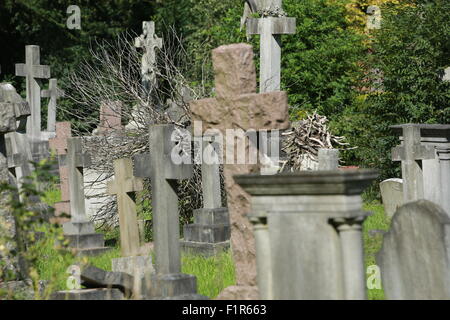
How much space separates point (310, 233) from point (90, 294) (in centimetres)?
214

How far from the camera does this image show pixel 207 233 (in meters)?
10.7

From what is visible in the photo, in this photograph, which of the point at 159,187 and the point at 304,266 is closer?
the point at 304,266

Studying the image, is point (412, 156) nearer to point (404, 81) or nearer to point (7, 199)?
point (7, 199)

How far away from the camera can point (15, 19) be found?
2877 centimetres

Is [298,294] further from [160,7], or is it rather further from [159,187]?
[160,7]

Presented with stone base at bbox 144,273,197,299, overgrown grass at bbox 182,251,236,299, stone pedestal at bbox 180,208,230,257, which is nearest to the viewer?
stone base at bbox 144,273,197,299

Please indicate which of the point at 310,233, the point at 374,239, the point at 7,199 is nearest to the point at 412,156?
the point at 374,239

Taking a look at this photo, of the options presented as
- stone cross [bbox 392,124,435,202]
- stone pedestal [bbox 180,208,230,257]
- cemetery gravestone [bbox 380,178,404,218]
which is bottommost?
stone pedestal [bbox 180,208,230,257]

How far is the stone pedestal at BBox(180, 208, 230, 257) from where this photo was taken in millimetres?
10648

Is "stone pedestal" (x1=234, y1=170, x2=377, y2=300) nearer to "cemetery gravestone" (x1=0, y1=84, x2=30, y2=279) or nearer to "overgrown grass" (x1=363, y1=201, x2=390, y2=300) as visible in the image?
"overgrown grass" (x1=363, y1=201, x2=390, y2=300)

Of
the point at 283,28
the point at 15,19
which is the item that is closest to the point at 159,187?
the point at 283,28

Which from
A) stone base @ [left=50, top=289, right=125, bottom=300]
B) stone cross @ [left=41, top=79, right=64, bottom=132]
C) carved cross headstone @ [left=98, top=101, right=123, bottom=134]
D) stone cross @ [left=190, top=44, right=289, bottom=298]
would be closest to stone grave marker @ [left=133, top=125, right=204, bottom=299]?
stone base @ [left=50, top=289, right=125, bottom=300]

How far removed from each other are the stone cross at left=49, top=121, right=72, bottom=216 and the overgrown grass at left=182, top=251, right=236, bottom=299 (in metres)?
3.02
